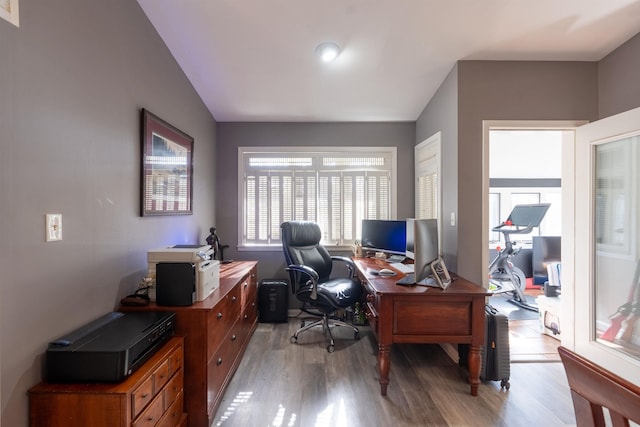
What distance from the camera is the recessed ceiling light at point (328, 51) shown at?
2207 millimetres

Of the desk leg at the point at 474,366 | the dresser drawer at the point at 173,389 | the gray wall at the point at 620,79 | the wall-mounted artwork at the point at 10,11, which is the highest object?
the gray wall at the point at 620,79

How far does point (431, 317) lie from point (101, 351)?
6.09 ft

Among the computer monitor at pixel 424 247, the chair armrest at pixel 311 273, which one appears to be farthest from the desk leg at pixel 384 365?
the chair armrest at pixel 311 273

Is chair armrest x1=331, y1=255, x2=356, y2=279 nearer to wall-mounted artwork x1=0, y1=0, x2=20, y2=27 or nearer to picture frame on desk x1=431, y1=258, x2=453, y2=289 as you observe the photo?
picture frame on desk x1=431, y1=258, x2=453, y2=289

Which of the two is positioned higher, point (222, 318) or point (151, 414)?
point (222, 318)

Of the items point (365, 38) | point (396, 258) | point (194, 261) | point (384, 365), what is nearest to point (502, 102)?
point (365, 38)

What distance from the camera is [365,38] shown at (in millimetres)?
2158

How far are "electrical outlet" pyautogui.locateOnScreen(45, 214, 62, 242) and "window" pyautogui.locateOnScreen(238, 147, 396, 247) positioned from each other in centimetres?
226

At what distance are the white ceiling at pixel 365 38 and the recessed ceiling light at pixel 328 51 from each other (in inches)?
1.7

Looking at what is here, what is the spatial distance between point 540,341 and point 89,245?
3867 millimetres

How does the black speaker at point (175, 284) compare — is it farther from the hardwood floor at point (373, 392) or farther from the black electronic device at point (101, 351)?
the hardwood floor at point (373, 392)

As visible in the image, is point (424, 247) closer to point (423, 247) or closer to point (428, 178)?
point (423, 247)

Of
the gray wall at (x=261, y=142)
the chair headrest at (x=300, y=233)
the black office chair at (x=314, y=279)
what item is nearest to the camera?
the black office chair at (x=314, y=279)

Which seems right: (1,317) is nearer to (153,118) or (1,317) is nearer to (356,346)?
(153,118)
